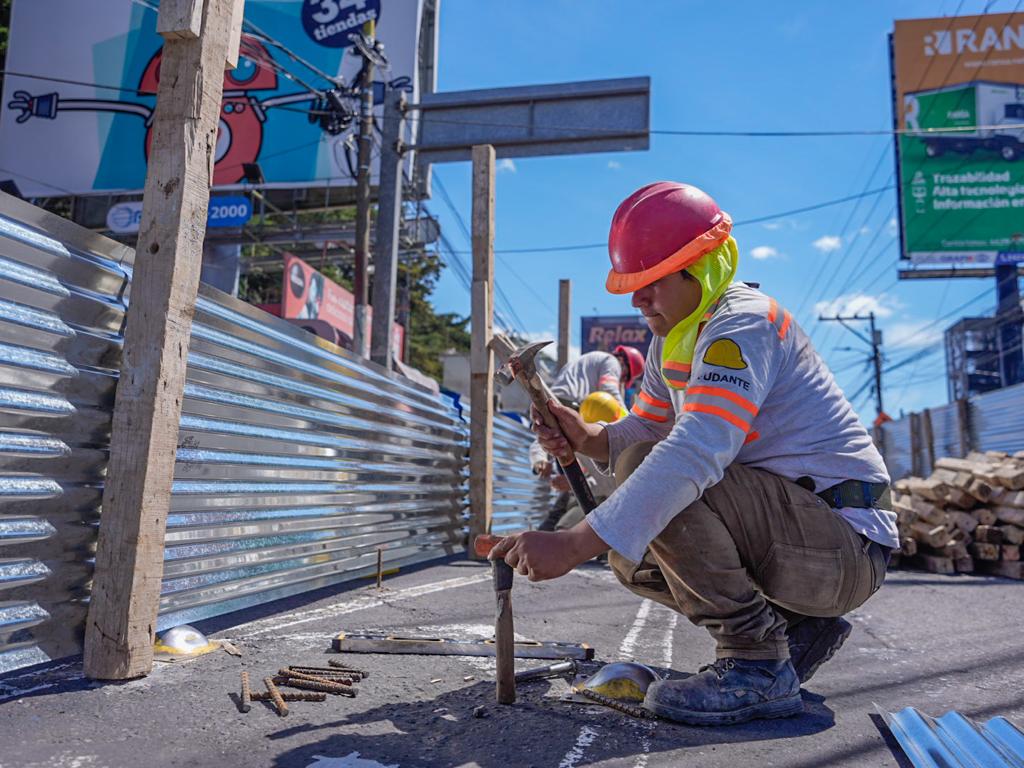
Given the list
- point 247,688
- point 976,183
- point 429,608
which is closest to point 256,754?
point 247,688

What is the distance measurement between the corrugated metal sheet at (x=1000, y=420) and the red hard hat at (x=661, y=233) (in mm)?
11752

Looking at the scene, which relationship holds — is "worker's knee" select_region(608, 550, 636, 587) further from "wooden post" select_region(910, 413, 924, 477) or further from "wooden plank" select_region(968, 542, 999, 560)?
"wooden post" select_region(910, 413, 924, 477)

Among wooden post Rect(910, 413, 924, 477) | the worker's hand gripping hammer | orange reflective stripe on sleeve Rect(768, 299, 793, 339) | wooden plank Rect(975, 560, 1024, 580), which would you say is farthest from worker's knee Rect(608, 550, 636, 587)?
wooden post Rect(910, 413, 924, 477)

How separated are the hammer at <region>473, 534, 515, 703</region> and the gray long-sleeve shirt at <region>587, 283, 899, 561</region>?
0.42m

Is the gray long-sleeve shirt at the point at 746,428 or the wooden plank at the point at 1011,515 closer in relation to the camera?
the gray long-sleeve shirt at the point at 746,428

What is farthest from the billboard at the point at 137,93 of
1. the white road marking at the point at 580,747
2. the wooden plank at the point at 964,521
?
the white road marking at the point at 580,747

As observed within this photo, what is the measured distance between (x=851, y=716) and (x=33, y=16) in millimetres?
25337

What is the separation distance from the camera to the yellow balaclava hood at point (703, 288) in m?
2.55

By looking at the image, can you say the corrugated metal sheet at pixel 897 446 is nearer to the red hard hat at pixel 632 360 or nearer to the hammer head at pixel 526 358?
the red hard hat at pixel 632 360

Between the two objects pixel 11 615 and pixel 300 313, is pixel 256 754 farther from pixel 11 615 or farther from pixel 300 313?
pixel 300 313

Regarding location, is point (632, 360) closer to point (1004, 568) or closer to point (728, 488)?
point (1004, 568)

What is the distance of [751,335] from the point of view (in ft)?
7.56

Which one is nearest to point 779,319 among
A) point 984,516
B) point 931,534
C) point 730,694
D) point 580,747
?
point 730,694

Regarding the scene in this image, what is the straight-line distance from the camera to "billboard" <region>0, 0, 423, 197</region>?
19.2m
